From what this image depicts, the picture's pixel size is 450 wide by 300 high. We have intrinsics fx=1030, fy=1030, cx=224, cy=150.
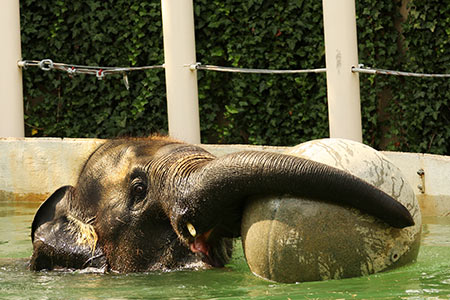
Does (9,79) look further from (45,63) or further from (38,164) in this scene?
(38,164)

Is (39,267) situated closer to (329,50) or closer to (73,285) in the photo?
(73,285)

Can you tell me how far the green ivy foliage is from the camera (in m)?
11.9

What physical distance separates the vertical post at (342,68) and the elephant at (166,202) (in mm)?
3845

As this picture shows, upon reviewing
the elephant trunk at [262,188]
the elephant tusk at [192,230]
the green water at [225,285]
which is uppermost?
the elephant trunk at [262,188]

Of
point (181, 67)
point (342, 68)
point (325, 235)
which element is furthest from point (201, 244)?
point (181, 67)

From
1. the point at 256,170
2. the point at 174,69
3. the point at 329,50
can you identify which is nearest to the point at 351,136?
the point at 329,50

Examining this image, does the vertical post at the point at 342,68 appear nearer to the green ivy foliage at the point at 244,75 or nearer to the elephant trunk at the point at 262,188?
the green ivy foliage at the point at 244,75

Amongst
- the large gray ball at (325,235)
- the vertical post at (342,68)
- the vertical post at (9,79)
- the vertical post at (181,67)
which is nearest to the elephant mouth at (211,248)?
the large gray ball at (325,235)

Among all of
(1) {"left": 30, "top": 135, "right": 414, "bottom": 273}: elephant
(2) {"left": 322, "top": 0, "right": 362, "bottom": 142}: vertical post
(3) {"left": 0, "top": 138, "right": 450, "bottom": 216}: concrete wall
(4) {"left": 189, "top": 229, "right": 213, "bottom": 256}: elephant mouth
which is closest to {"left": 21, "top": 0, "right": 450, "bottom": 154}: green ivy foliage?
(2) {"left": 322, "top": 0, "right": 362, "bottom": 142}: vertical post

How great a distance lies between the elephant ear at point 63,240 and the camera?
5809 mm

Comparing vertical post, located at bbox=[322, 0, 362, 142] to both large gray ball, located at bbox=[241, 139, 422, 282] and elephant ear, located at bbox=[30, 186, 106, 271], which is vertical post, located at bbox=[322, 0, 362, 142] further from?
large gray ball, located at bbox=[241, 139, 422, 282]

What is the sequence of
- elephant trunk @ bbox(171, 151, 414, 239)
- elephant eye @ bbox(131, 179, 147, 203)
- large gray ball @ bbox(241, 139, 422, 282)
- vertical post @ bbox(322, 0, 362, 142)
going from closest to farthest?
elephant trunk @ bbox(171, 151, 414, 239) → large gray ball @ bbox(241, 139, 422, 282) → elephant eye @ bbox(131, 179, 147, 203) → vertical post @ bbox(322, 0, 362, 142)

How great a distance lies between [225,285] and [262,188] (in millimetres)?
534

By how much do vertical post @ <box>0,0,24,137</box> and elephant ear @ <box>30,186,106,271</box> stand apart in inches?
200
